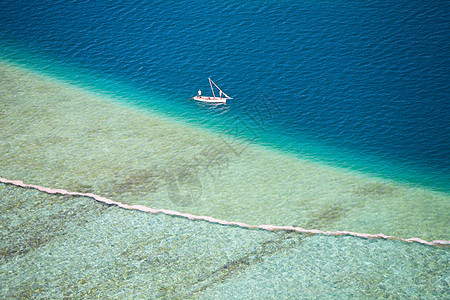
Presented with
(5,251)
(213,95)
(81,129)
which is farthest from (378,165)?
(5,251)

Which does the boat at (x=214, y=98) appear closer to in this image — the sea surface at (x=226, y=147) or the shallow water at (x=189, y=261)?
the sea surface at (x=226, y=147)

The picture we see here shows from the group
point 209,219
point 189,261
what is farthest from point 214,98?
point 189,261

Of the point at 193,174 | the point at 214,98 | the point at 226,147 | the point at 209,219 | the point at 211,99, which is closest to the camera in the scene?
the point at 209,219

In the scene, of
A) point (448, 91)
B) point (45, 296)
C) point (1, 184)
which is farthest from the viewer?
point (448, 91)

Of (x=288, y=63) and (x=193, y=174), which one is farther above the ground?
(x=288, y=63)

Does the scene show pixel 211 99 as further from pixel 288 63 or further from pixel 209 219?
pixel 209 219

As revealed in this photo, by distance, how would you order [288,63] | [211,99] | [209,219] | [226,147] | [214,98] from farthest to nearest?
[288,63] → [211,99] → [214,98] → [226,147] → [209,219]

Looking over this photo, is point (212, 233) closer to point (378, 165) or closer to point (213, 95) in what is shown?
point (378, 165)

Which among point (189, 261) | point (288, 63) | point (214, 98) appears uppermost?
point (288, 63)
